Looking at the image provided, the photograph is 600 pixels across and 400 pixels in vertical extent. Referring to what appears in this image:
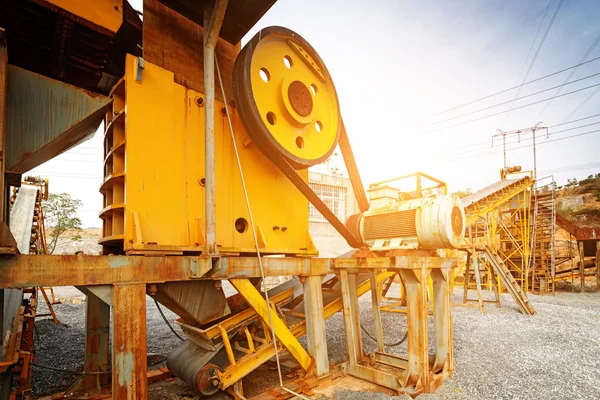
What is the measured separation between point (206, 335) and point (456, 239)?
11.3 feet

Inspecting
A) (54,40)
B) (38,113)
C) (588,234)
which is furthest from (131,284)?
(588,234)

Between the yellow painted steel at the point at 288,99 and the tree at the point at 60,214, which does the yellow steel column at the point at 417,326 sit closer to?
the yellow painted steel at the point at 288,99

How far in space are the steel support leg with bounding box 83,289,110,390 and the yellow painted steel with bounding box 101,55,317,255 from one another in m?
1.13

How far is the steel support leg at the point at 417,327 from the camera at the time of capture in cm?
408

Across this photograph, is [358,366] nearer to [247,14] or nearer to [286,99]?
[286,99]

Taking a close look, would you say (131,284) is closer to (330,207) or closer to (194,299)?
(194,299)

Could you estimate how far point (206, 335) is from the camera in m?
3.89

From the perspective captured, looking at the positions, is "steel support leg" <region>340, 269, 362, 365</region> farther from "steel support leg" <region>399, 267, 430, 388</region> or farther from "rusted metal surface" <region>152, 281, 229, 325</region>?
"rusted metal surface" <region>152, 281, 229, 325</region>

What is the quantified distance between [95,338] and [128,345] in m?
2.32

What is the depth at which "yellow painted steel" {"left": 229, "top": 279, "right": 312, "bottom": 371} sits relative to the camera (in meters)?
3.51

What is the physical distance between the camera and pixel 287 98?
4.02m

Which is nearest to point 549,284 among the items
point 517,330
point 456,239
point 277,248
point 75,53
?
point 517,330

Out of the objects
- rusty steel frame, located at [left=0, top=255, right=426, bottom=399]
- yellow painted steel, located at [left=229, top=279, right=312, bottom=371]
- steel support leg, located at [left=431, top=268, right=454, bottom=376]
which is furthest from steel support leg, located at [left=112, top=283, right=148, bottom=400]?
steel support leg, located at [left=431, top=268, right=454, bottom=376]

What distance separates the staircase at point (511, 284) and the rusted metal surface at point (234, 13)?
11.1m
